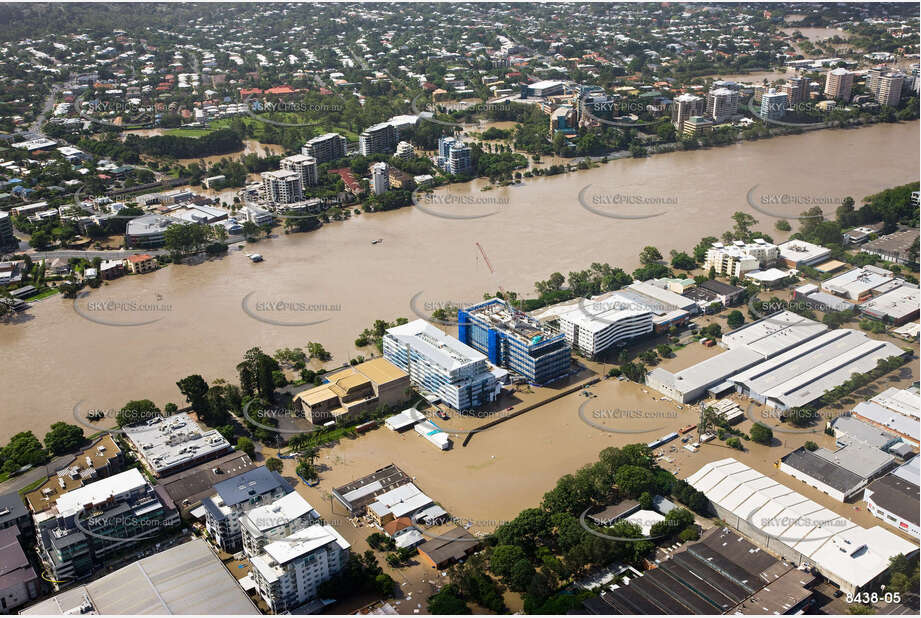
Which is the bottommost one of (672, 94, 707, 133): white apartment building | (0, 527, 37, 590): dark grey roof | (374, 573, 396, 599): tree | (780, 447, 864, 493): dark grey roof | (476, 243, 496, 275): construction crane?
(374, 573, 396, 599): tree

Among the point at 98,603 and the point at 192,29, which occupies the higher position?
the point at 192,29

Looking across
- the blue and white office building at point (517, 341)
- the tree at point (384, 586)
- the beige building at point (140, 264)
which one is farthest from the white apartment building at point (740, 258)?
the beige building at point (140, 264)

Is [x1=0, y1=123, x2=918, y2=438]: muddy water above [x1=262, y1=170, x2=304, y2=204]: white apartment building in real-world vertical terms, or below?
below

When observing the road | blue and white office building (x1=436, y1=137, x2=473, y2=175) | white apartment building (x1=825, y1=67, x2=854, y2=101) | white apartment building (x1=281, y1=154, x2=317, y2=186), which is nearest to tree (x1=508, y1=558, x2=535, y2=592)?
the road

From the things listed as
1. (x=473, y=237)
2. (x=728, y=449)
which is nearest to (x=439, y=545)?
(x=728, y=449)

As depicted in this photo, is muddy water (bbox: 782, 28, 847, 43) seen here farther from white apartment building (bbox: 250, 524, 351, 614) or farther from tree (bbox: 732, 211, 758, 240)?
white apartment building (bbox: 250, 524, 351, 614)

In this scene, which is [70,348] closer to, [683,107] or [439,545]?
[439,545]
